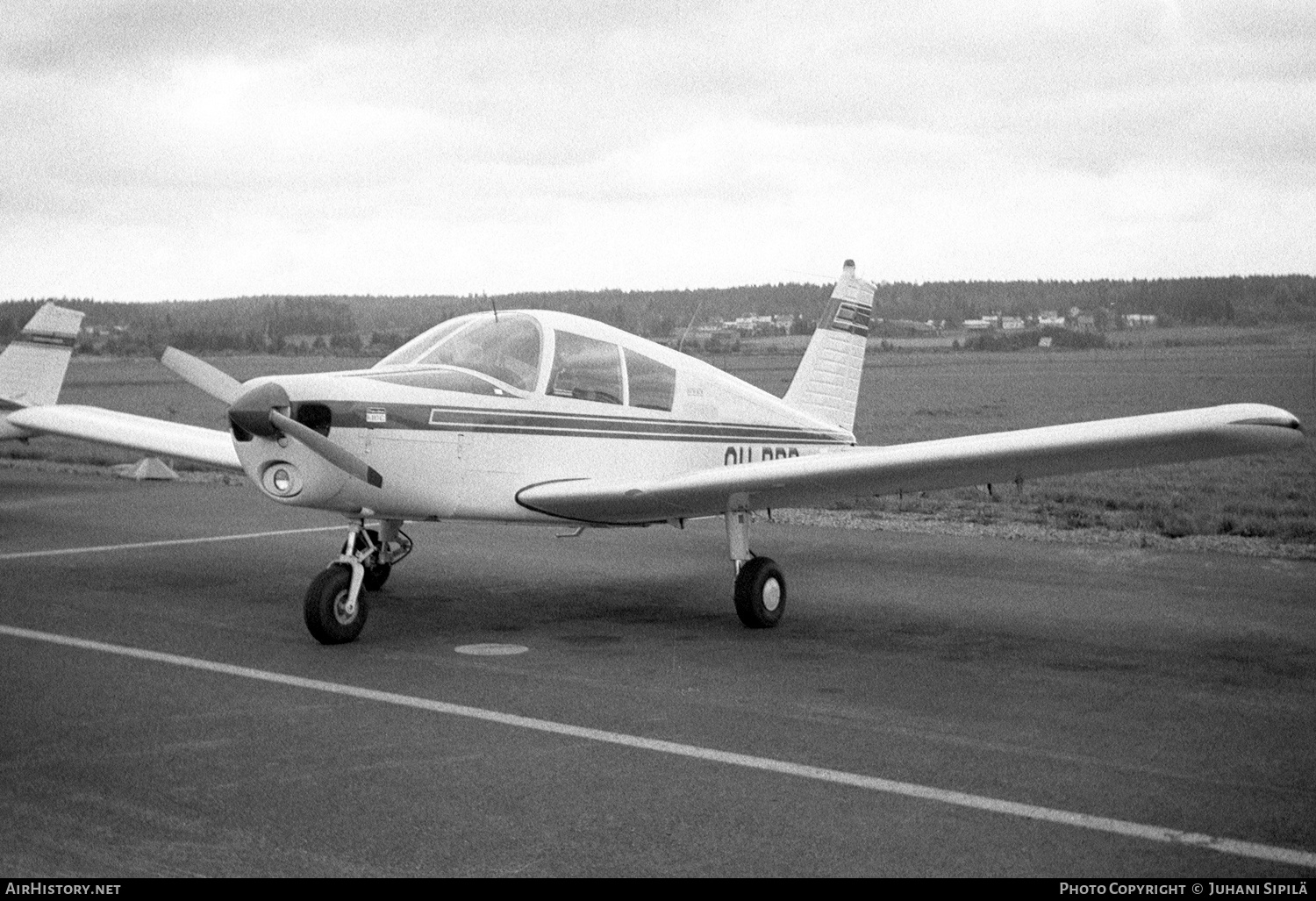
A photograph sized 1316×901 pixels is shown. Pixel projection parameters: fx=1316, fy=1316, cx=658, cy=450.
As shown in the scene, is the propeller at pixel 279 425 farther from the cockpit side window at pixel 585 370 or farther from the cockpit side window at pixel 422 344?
the cockpit side window at pixel 585 370

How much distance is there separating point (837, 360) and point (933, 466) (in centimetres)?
429

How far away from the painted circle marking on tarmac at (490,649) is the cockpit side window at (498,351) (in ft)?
6.11

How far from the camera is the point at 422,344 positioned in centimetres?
931

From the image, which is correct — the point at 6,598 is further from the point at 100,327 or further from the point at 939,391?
the point at 100,327

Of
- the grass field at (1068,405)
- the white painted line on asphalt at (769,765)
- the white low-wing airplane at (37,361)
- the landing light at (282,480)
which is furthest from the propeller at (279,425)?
the white low-wing airplane at (37,361)

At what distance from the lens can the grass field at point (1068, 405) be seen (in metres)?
16.5

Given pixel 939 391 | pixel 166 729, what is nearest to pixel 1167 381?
pixel 939 391

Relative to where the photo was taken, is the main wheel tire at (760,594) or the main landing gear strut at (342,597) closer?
the main landing gear strut at (342,597)

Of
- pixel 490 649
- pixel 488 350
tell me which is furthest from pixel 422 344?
pixel 490 649

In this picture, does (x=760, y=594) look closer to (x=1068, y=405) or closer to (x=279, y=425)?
(x=279, y=425)

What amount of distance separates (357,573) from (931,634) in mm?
3697

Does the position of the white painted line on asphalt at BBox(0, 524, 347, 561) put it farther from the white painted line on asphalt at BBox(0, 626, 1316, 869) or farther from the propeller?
the propeller

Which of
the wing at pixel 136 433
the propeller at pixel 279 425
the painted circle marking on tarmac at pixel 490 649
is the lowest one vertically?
the painted circle marking on tarmac at pixel 490 649

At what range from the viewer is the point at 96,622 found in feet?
28.9
